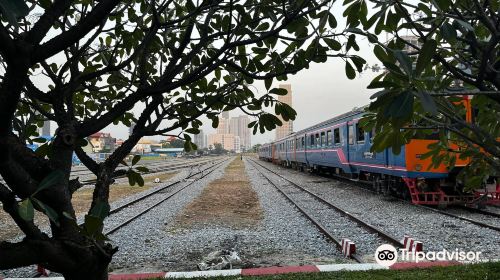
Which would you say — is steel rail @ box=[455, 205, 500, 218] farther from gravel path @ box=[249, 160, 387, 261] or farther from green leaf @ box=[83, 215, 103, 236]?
green leaf @ box=[83, 215, 103, 236]

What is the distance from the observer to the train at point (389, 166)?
11242 mm

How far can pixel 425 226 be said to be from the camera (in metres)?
9.07

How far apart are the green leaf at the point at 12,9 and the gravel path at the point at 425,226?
23.6 feet

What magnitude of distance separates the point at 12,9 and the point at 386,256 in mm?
6102

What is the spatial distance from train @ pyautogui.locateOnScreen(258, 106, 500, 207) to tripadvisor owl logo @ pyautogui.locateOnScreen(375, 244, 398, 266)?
4.20 feet

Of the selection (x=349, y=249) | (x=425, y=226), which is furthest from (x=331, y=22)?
(x=425, y=226)

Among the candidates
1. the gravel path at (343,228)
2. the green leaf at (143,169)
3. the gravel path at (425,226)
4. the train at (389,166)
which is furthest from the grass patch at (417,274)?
the green leaf at (143,169)

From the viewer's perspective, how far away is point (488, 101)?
2.80 metres

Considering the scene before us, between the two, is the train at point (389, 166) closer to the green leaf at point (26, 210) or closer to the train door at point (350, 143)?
the train door at point (350, 143)

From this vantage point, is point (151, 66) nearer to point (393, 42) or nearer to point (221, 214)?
point (393, 42)

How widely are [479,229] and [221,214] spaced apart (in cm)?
638

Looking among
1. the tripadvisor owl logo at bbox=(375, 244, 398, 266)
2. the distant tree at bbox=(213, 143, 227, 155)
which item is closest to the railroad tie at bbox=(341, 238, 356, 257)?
the tripadvisor owl logo at bbox=(375, 244, 398, 266)

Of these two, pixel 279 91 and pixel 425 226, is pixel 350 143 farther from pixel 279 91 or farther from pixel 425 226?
pixel 279 91

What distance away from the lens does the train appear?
11.2 meters
